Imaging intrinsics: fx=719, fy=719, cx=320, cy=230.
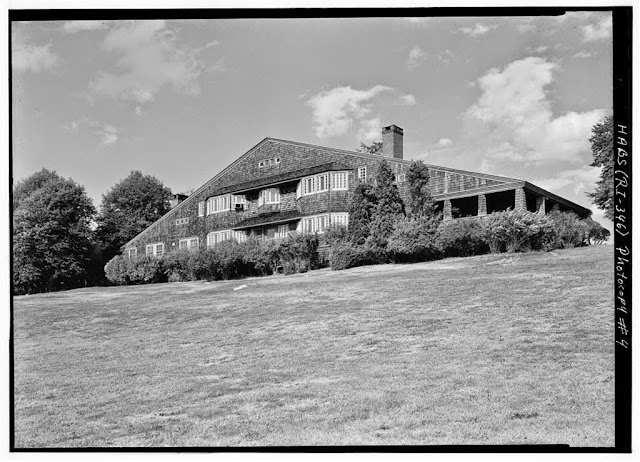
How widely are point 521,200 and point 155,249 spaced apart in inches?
144

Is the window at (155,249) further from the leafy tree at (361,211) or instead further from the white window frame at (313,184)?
the leafy tree at (361,211)

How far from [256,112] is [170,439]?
3094 mm

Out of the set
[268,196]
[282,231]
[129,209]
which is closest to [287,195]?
[268,196]

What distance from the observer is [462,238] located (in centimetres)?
689

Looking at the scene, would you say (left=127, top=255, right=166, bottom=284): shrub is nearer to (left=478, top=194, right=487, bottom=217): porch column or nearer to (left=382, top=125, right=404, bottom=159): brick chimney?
(left=382, top=125, right=404, bottom=159): brick chimney

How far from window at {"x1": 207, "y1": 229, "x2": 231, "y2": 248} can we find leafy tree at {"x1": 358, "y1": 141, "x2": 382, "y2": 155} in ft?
5.32

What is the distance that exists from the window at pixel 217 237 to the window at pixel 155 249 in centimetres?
48

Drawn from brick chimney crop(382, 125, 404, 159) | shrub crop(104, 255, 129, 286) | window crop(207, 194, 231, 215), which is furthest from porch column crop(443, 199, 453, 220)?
shrub crop(104, 255, 129, 286)

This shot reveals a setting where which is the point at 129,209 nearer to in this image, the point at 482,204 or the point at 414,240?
the point at 414,240

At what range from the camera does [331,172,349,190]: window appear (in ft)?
23.6

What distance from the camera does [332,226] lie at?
7242 mm

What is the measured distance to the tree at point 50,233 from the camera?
22.0 ft

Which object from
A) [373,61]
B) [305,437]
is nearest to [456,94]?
[373,61]
